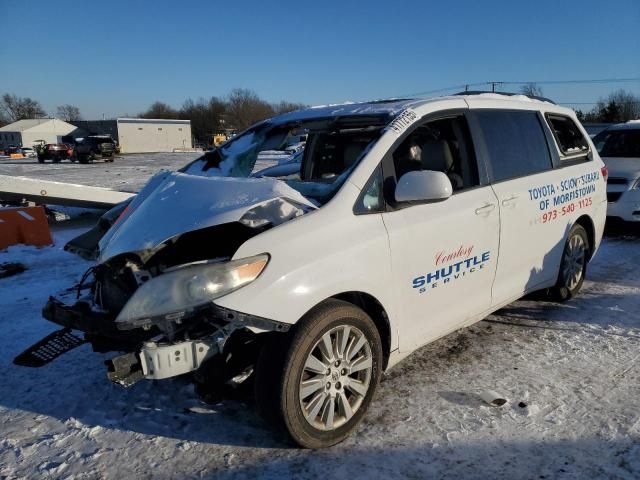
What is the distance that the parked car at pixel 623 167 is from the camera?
26.7 ft

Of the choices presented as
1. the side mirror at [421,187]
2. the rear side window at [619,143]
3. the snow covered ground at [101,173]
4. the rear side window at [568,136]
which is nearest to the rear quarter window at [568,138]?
the rear side window at [568,136]

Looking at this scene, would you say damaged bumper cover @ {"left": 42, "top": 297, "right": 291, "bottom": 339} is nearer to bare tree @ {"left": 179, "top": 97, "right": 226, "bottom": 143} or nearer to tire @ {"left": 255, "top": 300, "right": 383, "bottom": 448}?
tire @ {"left": 255, "top": 300, "right": 383, "bottom": 448}

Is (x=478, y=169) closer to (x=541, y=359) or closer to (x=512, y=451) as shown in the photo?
(x=541, y=359)

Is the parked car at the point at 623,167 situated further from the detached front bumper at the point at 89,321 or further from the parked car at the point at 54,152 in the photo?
the parked car at the point at 54,152

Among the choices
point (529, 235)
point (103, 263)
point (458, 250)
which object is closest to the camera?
point (103, 263)

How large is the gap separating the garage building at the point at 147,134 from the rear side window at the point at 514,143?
6981 cm

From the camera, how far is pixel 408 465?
271cm

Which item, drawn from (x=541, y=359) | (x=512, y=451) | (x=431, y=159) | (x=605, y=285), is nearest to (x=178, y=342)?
(x=512, y=451)

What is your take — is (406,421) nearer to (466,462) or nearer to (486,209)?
(466,462)

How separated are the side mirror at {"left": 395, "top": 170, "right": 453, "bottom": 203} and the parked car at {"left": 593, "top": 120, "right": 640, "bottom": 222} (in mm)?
6449

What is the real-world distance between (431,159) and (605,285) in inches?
128

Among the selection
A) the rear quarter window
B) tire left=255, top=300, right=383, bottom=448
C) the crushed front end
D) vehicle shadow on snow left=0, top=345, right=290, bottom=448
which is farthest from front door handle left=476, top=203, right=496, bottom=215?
vehicle shadow on snow left=0, top=345, right=290, bottom=448

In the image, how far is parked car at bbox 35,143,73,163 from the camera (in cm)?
3869

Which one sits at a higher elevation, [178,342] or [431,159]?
[431,159]
